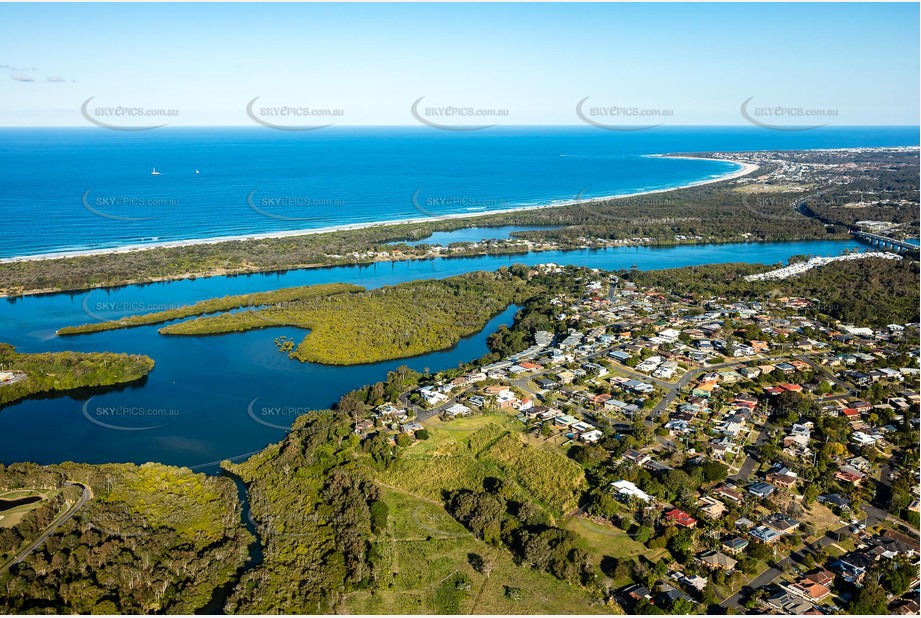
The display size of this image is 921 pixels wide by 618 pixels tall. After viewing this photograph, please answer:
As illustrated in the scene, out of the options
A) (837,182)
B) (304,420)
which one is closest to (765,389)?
(304,420)

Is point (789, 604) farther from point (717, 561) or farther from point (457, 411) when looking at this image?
point (457, 411)

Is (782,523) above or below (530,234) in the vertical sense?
below

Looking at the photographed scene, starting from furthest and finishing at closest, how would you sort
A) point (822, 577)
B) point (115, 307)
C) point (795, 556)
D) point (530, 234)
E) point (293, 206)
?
point (293, 206) → point (530, 234) → point (115, 307) → point (795, 556) → point (822, 577)

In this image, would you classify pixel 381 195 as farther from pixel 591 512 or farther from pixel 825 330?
pixel 591 512

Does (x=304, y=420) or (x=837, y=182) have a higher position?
(x=837, y=182)

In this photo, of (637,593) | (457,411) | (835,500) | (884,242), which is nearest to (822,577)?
(835,500)
